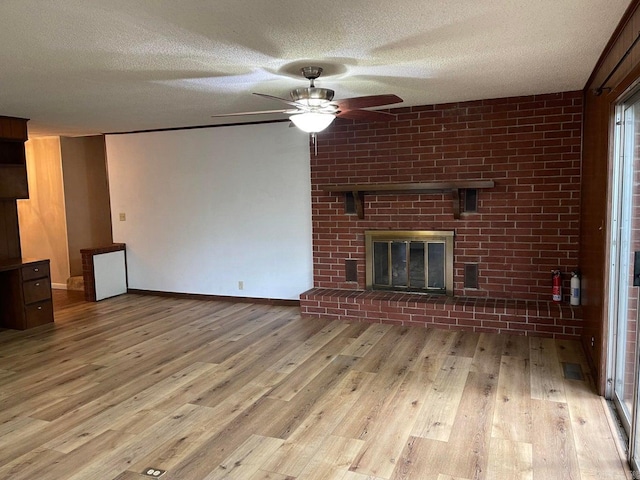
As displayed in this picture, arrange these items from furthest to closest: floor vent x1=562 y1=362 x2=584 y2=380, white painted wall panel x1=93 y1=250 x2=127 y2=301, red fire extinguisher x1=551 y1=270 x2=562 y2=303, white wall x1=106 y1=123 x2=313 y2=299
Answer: white painted wall panel x1=93 y1=250 x2=127 y2=301 < white wall x1=106 y1=123 x2=313 y2=299 < red fire extinguisher x1=551 y1=270 x2=562 y2=303 < floor vent x1=562 y1=362 x2=584 y2=380

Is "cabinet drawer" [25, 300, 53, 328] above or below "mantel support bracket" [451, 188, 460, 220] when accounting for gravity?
below

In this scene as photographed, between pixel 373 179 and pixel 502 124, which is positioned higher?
pixel 502 124

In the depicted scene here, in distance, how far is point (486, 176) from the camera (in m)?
4.74

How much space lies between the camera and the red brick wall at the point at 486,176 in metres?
4.49

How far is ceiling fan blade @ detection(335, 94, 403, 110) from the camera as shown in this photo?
118 inches

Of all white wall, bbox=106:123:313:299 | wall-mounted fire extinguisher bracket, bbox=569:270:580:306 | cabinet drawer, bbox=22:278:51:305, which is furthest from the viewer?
white wall, bbox=106:123:313:299

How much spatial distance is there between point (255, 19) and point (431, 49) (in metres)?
1.12

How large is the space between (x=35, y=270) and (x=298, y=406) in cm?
362

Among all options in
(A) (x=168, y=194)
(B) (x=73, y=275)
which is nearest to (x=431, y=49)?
(A) (x=168, y=194)

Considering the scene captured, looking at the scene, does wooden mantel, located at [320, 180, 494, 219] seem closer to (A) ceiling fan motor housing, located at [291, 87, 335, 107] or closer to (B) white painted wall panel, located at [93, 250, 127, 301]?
(A) ceiling fan motor housing, located at [291, 87, 335, 107]

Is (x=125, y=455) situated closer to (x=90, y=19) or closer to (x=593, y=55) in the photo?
(x=90, y=19)

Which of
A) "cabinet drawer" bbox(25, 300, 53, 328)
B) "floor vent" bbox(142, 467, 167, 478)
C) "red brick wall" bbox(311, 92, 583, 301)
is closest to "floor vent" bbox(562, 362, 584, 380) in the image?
"red brick wall" bbox(311, 92, 583, 301)

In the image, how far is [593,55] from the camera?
3.09m

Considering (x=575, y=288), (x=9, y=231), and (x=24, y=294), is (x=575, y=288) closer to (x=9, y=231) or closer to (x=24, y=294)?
(x=24, y=294)
